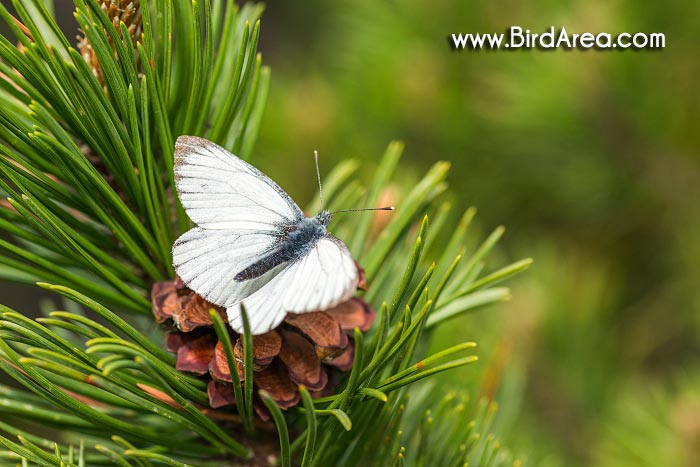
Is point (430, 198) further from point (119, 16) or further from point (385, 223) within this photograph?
point (119, 16)

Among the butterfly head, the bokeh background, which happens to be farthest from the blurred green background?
the butterfly head

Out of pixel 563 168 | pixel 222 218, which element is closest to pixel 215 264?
pixel 222 218

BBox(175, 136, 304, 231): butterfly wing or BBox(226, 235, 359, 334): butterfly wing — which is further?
BBox(175, 136, 304, 231): butterfly wing

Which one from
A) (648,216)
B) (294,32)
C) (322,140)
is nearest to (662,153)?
(648,216)

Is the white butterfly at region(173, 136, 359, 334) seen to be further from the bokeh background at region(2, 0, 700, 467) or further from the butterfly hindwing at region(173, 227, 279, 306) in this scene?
the bokeh background at region(2, 0, 700, 467)

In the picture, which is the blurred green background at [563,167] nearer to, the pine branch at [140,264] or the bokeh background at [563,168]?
the bokeh background at [563,168]

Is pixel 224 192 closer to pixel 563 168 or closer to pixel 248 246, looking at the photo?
pixel 248 246

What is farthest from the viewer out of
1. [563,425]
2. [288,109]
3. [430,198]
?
[288,109]
